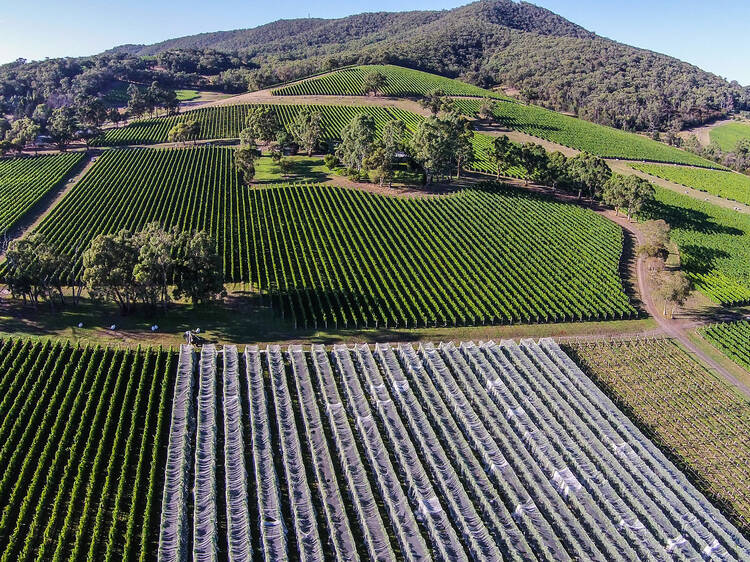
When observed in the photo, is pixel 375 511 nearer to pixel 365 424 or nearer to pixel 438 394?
pixel 365 424

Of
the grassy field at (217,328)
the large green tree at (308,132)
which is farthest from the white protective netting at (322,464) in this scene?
the large green tree at (308,132)

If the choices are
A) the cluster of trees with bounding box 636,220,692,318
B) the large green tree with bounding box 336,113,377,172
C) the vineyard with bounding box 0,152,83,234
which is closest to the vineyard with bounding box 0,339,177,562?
the vineyard with bounding box 0,152,83,234

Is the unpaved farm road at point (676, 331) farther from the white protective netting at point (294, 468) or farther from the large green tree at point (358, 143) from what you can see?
the large green tree at point (358, 143)

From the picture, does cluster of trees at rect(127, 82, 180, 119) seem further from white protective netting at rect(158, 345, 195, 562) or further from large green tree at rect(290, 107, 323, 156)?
white protective netting at rect(158, 345, 195, 562)

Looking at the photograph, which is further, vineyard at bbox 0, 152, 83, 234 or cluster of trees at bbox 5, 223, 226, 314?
vineyard at bbox 0, 152, 83, 234

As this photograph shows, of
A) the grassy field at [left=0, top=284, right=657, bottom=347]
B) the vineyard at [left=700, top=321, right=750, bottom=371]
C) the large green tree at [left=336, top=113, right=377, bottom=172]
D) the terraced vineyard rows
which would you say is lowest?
the vineyard at [left=700, top=321, right=750, bottom=371]

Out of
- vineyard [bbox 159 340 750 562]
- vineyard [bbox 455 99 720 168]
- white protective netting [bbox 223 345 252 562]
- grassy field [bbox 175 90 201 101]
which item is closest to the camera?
white protective netting [bbox 223 345 252 562]
